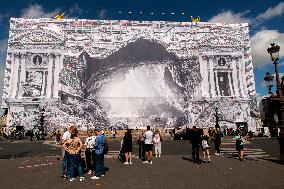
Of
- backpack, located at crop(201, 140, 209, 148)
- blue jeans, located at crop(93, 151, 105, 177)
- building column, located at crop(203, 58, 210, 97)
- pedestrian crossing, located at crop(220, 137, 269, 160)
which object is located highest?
building column, located at crop(203, 58, 210, 97)

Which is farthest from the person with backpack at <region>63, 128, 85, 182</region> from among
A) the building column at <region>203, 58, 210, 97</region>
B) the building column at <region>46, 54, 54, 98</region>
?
the building column at <region>203, 58, 210, 97</region>

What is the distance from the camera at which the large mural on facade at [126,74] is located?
165 ft

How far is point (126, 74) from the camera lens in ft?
176

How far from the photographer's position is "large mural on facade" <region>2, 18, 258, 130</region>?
165 feet

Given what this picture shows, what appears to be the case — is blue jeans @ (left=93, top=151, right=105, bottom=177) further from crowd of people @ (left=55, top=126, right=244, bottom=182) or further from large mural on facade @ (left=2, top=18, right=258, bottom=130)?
large mural on facade @ (left=2, top=18, right=258, bottom=130)

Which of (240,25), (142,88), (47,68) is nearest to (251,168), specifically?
(142,88)

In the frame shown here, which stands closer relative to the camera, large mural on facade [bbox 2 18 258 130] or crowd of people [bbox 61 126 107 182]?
crowd of people [bbox 61 126 107 182]

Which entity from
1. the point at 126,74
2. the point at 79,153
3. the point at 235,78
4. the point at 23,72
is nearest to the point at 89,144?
the point at 79,153

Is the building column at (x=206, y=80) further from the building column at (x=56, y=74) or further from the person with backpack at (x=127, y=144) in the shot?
the person with backpack at (x=127, y=144)

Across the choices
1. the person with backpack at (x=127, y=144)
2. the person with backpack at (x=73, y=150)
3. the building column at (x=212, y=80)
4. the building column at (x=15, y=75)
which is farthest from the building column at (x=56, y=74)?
the person with backpack at (x=73, y=150)

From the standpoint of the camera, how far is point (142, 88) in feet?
172

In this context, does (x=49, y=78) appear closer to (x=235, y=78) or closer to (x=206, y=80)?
(x=206, y=80)

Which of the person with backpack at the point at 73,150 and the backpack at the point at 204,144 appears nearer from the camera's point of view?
the person with backpack at the point at 73,150

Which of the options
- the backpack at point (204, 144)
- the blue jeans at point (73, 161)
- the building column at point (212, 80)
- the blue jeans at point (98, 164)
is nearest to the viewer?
the blue jeans at point (73, 161)
